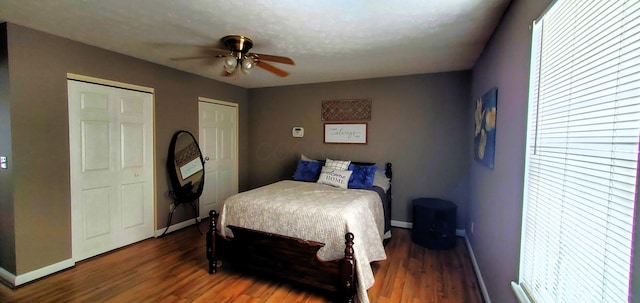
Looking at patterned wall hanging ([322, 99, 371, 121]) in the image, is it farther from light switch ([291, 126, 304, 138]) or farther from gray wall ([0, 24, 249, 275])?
gray wall ([0, 24, 249, 275])

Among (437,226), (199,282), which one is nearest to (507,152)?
(437,226)

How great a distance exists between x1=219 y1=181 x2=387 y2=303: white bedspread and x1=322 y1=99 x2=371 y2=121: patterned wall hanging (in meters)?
1.61

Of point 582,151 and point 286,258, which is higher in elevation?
point 582,151

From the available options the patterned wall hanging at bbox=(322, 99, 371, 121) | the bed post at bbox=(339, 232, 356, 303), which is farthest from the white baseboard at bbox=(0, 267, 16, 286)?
the patterned wall hanging at bbox=(322, 99, 371, 121)

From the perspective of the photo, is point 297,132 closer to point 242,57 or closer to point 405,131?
point 405,131

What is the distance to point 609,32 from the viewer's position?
2.70 ft

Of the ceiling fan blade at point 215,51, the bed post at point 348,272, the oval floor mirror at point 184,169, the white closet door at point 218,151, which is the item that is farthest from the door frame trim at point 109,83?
the bed post at point 348,272

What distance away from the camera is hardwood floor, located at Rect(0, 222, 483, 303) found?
224cm

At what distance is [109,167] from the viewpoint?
307 centimetres

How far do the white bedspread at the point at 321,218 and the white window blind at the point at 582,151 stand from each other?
3.77 ft

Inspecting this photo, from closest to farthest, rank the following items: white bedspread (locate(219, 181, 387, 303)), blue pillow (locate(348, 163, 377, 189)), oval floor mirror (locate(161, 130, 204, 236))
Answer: white bedspread (locate(219, 181, 387, 303))
blue pillow (locate(348, 163, 377, 189))
oval floor mirror (locate(161, 130, 204, 236))

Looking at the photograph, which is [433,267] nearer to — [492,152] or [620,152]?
[492,152]

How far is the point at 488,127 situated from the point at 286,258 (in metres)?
2.05

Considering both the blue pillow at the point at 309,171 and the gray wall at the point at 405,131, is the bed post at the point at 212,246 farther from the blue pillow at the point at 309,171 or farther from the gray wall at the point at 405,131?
the gray wall at the point at 405,131
